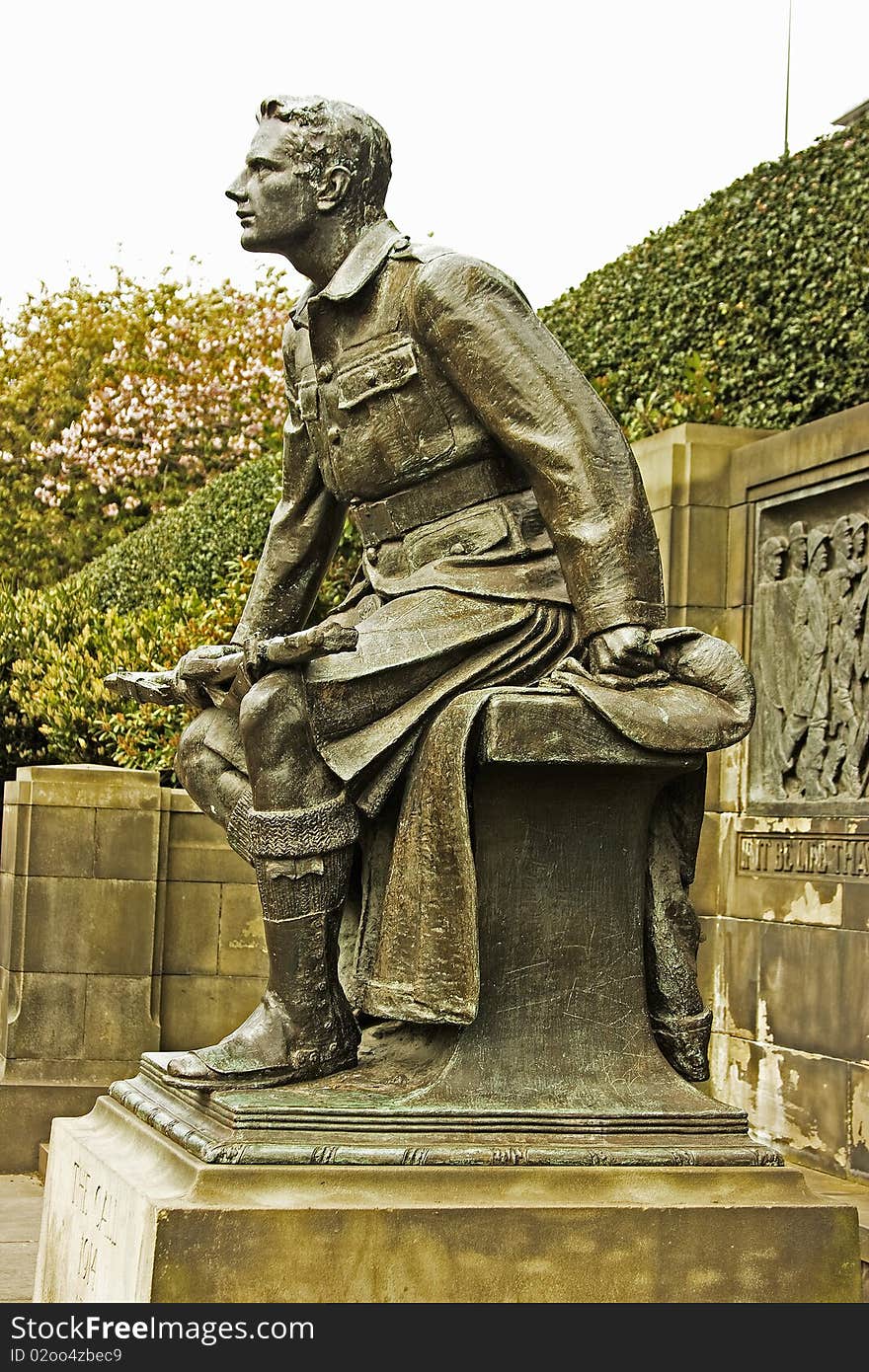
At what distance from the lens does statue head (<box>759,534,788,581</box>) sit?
766 cm

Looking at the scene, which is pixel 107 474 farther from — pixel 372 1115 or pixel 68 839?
pixel 372 1115

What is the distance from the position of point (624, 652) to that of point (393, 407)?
78cm

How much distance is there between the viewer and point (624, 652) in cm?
395

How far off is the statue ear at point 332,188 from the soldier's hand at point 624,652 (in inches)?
45.3

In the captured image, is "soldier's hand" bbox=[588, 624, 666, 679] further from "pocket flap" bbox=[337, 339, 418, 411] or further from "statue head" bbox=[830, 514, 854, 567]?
"statue head" bbox=[830, 514, 854, 567]

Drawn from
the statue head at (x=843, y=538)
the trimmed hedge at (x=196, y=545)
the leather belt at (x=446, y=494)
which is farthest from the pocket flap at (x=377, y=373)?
the trimmed hedge at (x=196, y=545)

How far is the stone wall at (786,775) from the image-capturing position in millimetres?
6992

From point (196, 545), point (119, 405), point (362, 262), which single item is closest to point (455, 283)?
point (362, 262)

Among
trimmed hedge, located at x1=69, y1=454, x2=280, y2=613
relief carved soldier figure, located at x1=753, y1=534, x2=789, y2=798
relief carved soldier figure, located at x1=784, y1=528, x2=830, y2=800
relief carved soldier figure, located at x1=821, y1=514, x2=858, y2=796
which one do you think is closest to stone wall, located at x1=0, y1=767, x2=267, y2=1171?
relief carved soldier figure, located at x1=753, y1=534, x2=789, y2=798

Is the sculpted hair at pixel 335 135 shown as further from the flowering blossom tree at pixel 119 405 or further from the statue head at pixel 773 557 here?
the flowering blossom tree at pixel 119 405

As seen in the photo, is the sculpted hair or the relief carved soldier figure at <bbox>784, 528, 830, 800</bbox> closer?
the sculpted hair

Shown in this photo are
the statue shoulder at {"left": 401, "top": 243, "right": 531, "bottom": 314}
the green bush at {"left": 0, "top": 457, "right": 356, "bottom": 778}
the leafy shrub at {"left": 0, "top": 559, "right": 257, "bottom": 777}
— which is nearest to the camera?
the statue shoulder at {"left": 401, "top": 243, "right": 531, "bottom": 314}

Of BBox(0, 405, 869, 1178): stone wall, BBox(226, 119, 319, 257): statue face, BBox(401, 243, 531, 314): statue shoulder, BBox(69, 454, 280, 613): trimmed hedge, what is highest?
BBox(69, 454, 280, 613): trimmed hedge
